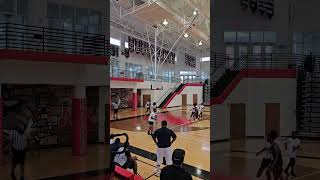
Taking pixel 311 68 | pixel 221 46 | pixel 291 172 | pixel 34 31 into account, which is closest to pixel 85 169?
pixel 34 31

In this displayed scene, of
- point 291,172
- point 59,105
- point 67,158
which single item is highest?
point 59,105

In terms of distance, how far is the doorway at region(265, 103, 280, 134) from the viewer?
1.75 metres

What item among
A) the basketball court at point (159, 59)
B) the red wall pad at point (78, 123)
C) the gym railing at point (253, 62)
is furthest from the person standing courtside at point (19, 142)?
the basketball court at point (159, 59)

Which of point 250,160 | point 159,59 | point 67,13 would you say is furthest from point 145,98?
point 67,13

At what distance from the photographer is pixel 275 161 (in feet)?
6.44

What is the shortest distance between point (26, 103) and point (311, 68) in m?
1.58

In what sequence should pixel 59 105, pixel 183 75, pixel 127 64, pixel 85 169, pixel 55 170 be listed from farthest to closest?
1. pixel 183 75
2. pixel 127 64
3. pixel 85 169
4. pixel 55 170
5. pixel 59 105

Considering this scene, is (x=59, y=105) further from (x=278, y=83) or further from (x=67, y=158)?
(x=278, y=83)

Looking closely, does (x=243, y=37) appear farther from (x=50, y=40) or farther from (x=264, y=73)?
(x=50, y=40)

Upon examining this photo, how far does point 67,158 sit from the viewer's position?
68.0 inches

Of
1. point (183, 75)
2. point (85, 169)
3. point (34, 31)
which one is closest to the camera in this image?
point (34, 31)

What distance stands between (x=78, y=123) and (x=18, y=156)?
1.40ft

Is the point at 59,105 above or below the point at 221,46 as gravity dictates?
below

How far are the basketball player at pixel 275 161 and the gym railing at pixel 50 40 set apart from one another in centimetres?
115
